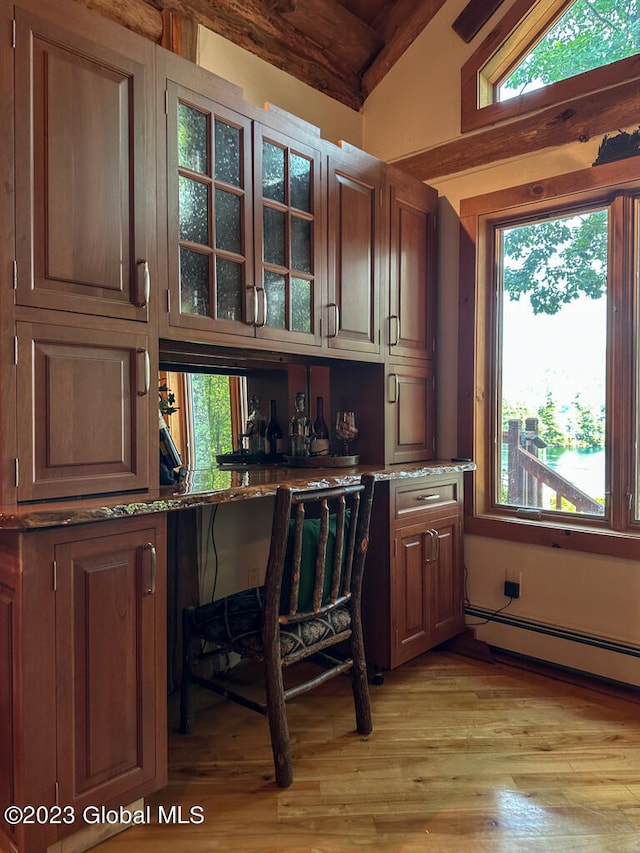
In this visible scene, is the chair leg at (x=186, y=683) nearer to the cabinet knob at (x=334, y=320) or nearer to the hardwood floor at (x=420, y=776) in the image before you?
the hardwood floor at (x=420, y=776)

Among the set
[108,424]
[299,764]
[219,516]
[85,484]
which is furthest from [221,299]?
[299,764]

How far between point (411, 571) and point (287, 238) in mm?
1570

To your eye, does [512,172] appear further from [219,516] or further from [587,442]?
[219,516]

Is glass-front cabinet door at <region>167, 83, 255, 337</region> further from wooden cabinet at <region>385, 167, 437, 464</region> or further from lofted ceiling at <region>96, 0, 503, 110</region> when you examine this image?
wooden cabinet at <region>385, 167, 437, 464</region>

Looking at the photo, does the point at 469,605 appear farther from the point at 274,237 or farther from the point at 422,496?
the point at 274,237

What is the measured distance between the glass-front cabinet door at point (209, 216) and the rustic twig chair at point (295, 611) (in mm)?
700

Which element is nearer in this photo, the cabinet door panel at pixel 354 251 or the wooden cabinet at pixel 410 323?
the cabinet door panel at pixel 354 251

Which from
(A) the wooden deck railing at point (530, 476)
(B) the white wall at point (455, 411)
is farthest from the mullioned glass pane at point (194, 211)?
(A) the wooden deck railing at point (530, 476)

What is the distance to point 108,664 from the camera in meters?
1.66

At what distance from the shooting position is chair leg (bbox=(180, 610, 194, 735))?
224 cm

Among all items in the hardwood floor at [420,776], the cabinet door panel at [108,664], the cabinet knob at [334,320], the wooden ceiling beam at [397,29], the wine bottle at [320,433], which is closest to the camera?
the cabinet door panel at [108,664]

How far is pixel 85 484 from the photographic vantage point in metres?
1.66

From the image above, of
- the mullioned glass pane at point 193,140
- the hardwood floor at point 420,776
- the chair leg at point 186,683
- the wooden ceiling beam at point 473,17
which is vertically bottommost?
the hardwood floor at point 420,776

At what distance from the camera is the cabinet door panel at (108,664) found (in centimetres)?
157
